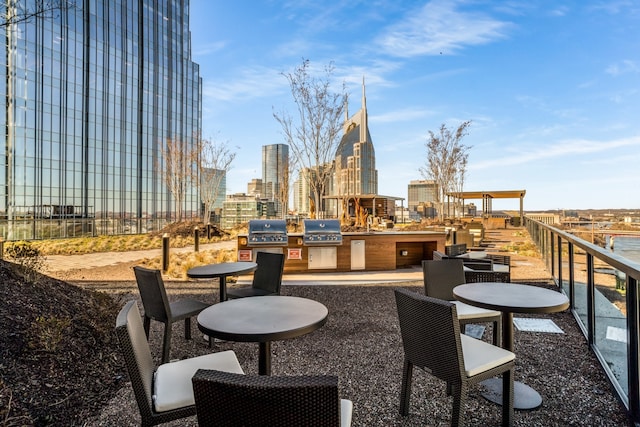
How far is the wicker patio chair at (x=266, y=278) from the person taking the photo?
13.4ft

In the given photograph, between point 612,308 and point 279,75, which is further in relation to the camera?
point 279,75

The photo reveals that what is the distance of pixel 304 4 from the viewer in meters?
10.4

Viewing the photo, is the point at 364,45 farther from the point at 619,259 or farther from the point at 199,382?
the point at 199,382

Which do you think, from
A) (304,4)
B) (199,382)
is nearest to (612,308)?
(199,382)

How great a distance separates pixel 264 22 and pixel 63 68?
18.7 meters

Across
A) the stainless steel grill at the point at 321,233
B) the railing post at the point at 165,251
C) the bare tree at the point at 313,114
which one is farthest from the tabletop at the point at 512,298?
the bare tree at the point at 313,114

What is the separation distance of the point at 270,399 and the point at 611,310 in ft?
10.8

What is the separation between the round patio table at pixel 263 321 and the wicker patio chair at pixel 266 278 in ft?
4.78

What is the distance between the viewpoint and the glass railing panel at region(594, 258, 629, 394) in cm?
253

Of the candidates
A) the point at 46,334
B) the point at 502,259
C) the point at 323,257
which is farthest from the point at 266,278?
the point at 502,259

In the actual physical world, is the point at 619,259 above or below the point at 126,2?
below

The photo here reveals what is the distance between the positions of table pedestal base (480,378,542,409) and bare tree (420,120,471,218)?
19.9 metres

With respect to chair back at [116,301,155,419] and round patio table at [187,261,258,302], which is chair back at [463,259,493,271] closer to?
round patio table at [187,261,258,302]

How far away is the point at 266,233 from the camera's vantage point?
7.39m
